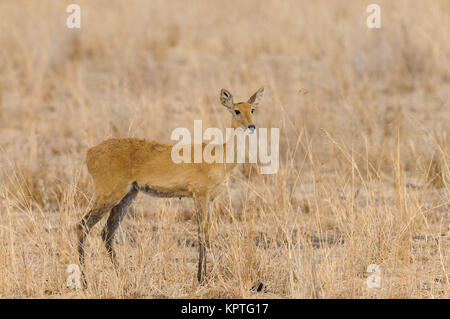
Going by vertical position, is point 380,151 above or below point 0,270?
above

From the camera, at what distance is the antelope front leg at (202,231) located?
5.75 metres

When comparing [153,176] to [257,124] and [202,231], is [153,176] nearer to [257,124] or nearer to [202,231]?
[202,231]

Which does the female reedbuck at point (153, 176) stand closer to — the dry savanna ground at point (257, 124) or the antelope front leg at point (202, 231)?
the antelope front leg at point (202, 231)

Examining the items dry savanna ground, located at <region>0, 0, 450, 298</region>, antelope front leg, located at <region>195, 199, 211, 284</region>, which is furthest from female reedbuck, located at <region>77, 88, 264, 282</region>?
dry savanna ground, located at <region>0, 0, 450, 298</region>

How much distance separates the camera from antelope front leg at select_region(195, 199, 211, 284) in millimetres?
5754

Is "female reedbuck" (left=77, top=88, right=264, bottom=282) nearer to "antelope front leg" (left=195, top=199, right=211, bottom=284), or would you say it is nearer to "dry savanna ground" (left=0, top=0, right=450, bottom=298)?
"antelope front leg" (left=195, top=199, right=211, bottom=284)

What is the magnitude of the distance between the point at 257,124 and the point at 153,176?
16.7 ft

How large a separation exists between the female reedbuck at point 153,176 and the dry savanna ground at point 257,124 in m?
0.25

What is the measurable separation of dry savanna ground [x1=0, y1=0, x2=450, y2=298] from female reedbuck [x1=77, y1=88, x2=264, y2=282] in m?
0.25

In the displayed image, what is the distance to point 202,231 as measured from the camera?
19.1 feet

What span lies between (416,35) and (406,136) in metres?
4.10

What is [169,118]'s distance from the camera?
11117 millimetres

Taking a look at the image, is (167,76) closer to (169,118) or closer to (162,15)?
(169,118)
